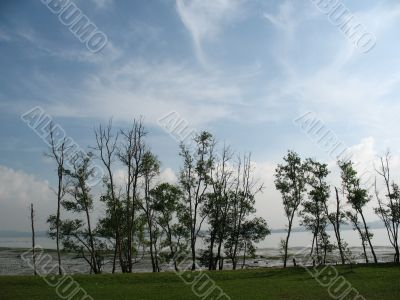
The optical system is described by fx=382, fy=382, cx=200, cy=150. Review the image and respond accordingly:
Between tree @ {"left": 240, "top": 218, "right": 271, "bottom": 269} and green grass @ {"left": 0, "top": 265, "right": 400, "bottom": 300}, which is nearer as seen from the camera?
green grass @ {"left": 0, "top": 265, "right": 400, "bottom": 300}

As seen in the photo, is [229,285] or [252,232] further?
[252,232]

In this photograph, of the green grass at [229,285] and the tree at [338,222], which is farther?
the tree at [338,222]

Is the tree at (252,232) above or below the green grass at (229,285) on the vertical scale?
above

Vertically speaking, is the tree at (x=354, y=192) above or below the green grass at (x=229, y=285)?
above

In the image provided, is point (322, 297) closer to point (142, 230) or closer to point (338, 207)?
point (338, 207)

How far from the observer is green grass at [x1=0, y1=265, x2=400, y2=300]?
2359 centimetres

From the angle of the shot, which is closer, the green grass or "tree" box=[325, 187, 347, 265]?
the green grass

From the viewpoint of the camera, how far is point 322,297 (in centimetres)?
2309

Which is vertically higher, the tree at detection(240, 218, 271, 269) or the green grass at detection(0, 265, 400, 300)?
the tree at detection(240, 218, 271, 269)

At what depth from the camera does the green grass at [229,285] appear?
2359 cm

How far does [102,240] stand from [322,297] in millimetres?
31380

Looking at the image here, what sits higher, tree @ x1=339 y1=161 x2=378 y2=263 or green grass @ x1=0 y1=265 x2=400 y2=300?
tree @ x1=339 y1=161 x2=378 y2=263

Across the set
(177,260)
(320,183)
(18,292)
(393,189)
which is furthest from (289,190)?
(18,292)

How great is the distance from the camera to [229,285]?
93.3ft
